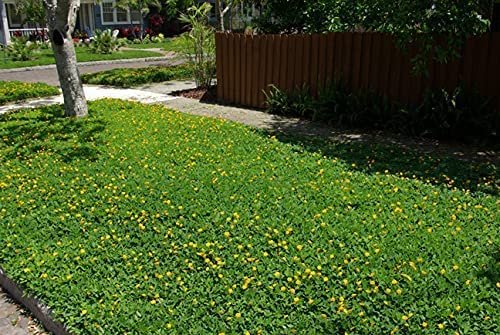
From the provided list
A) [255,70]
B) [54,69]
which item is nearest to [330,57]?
[255,70]

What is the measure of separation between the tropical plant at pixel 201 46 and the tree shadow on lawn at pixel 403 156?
4616mm

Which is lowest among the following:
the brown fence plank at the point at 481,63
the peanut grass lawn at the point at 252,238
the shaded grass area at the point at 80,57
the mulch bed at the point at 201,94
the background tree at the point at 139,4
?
the peanut grass lawn at the point at 252,238

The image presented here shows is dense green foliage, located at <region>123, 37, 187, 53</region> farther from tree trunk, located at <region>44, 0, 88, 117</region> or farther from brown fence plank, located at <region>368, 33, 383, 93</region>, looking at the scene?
brown fence plank, located at <region>368, 33, 383, 93</region>

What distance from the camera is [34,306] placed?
12.8 feet

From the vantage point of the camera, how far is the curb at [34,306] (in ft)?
11.9

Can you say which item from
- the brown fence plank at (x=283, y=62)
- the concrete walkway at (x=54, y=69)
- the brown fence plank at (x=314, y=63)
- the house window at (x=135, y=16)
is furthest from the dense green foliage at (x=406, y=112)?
the house window at (x=135, y=16)

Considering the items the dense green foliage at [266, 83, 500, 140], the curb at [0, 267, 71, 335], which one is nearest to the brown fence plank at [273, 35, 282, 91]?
the dense green foliage at [266, 83, 500, 140]

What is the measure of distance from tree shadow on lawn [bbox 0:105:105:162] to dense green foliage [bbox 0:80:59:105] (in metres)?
2.32

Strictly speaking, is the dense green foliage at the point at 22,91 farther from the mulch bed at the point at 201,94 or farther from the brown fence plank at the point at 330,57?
the brown fence plank at the point at 330,57

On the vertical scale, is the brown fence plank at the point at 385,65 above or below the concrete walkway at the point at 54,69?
above

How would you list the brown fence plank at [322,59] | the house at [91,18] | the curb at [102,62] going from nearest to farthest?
the brown fence plank at [322,59] → the curb at [102,62] → the house at [91,18]

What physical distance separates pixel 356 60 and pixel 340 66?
0.36 meters

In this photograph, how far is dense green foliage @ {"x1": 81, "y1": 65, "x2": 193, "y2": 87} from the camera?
48.3 feet

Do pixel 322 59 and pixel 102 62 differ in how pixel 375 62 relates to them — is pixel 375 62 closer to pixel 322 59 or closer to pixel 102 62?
pixel 322 59
